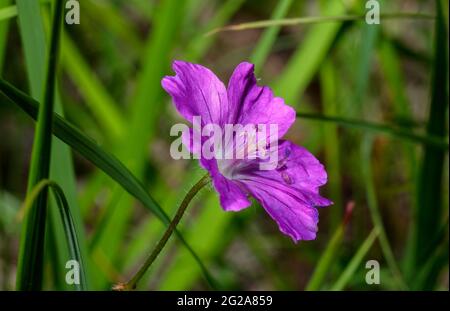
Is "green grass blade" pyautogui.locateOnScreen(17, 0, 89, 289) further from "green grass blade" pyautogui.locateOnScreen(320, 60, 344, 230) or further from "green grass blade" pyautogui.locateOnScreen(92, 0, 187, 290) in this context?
"green grass blade" pyautogui.locateOnScreen(320, 60, 344, 230)

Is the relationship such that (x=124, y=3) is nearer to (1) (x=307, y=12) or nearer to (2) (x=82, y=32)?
(2) (x=82, y=32)

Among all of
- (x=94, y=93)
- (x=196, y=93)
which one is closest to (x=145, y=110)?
(x=94, y=93)

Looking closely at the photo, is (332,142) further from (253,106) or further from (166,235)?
(166,235)

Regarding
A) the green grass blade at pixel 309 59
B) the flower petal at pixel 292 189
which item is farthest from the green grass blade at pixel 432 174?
the flower petal at pixel 292 189

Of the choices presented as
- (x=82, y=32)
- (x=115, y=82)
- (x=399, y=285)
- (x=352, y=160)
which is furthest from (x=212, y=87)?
(x=82, y=32)

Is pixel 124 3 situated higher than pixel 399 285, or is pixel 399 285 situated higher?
pixel 124 3

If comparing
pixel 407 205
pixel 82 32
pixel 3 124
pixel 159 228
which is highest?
pixel 82 32

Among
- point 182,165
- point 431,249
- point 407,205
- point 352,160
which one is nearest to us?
point 431,249
